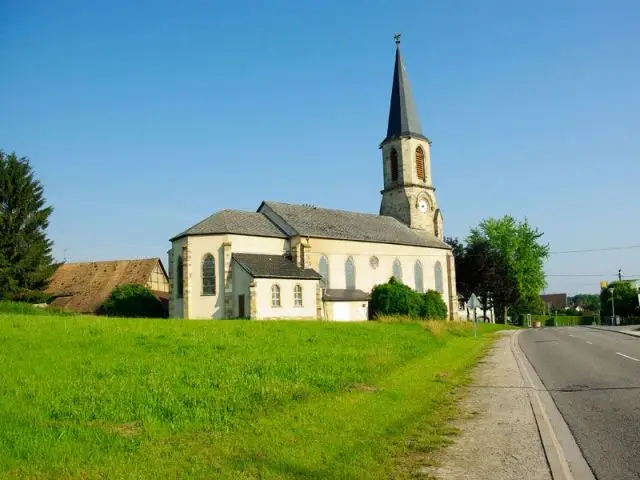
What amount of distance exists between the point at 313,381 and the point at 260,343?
6.87 m

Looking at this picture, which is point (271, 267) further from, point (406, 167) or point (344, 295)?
point (406, 167)

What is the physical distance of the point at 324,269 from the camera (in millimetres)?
49438

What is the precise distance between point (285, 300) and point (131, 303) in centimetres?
1363

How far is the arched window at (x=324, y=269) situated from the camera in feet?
161

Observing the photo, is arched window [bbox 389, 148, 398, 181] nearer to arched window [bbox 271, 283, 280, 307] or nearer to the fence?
arched window [bbox 271, 283, 280, 307]

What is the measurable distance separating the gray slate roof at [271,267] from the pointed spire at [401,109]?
79.4 ft

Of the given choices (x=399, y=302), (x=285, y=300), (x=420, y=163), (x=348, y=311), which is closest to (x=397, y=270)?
(x=399, y=302)

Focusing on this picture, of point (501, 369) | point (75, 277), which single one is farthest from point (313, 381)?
point (75, 277)

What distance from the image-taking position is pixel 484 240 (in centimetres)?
7838

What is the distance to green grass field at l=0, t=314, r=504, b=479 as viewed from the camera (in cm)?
683

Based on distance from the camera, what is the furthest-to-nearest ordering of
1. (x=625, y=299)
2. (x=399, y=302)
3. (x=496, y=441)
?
(x=625, y=299) < (x=399, y=302) < (x=496, y=441)

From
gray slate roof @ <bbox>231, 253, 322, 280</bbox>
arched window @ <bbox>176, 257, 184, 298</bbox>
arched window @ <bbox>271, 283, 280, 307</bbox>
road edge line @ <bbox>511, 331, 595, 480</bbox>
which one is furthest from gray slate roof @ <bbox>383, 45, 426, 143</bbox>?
road edge line @ <bbox>511, 331, 595, 480</bbox>

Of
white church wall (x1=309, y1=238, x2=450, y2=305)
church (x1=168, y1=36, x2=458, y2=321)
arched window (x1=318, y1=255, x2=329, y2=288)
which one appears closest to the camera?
church (x1=168, y1=36, x2=458, y2=321)

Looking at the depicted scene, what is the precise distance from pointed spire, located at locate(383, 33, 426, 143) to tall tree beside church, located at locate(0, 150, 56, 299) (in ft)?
121
